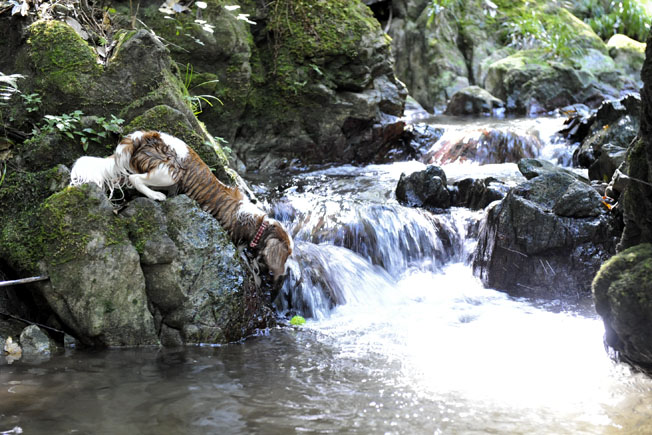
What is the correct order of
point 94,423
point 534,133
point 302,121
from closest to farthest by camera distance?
point 94,423 < point 302,121 < point 534,133

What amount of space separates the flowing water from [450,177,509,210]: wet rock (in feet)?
5.24

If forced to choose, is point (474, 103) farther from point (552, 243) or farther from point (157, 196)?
point (157, 196)

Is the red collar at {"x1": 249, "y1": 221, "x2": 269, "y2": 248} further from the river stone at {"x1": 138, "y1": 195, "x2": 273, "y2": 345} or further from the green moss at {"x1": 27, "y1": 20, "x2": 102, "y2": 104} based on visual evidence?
the green moss at {"x1": 27, "y1": 20, "x2": 102, "y2": 104}

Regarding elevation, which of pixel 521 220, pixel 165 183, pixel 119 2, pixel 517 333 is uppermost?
pixel 119 2

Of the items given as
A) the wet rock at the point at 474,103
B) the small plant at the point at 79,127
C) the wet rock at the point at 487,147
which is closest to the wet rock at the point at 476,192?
the wet rock at the point at 487,147

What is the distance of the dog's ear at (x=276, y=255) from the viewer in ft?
17.1

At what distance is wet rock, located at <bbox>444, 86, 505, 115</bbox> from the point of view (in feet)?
51.6

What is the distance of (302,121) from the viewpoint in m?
10.4

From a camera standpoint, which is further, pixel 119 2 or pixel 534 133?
pixel 534 133

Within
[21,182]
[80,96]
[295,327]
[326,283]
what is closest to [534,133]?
[326,283]

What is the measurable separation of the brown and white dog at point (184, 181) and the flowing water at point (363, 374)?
2.15 ft

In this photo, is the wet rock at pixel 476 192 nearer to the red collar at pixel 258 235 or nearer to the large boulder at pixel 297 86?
the large boulder at pixel 297 86

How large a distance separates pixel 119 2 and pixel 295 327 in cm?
624

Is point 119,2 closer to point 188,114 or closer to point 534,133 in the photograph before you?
point 188,114
